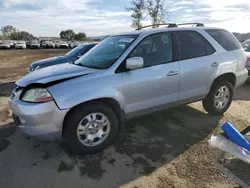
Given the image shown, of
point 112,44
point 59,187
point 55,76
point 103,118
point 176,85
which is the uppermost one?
point 112,44

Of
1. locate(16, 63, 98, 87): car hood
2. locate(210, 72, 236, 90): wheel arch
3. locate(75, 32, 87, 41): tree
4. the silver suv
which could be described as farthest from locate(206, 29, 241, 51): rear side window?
locate(75, 32, 87, 41): tree

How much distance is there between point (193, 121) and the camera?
4.57 m

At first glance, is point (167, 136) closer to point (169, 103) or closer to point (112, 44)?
point (169, 103)

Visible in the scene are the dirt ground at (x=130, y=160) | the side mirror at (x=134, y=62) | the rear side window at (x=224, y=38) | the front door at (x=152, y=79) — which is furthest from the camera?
the rear side window at (x=224, y=38)

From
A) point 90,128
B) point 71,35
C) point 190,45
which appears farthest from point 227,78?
point 71,35

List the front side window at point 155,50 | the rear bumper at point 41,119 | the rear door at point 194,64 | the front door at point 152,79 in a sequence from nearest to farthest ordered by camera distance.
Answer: the rear bumper at point 41,119, the front door at point 152,79, the front side window at point 155,50, the rear door at point 194,64

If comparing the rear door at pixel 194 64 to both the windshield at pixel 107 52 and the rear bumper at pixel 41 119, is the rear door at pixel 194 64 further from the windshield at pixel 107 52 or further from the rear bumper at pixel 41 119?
the rear bumper at pixel 41 119

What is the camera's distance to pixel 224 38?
15.4 feet

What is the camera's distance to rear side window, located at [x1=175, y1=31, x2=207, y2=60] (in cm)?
409

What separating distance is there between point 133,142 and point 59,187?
1430 millimetres

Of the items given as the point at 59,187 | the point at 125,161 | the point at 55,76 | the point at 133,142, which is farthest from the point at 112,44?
the point at 59,187

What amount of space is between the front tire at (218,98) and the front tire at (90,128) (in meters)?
2.20

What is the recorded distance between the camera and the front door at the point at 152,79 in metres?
3.53

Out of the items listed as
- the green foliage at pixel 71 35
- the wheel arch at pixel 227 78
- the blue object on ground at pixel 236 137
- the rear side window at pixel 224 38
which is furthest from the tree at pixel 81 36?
the blue object on ground at pixel 236 137
